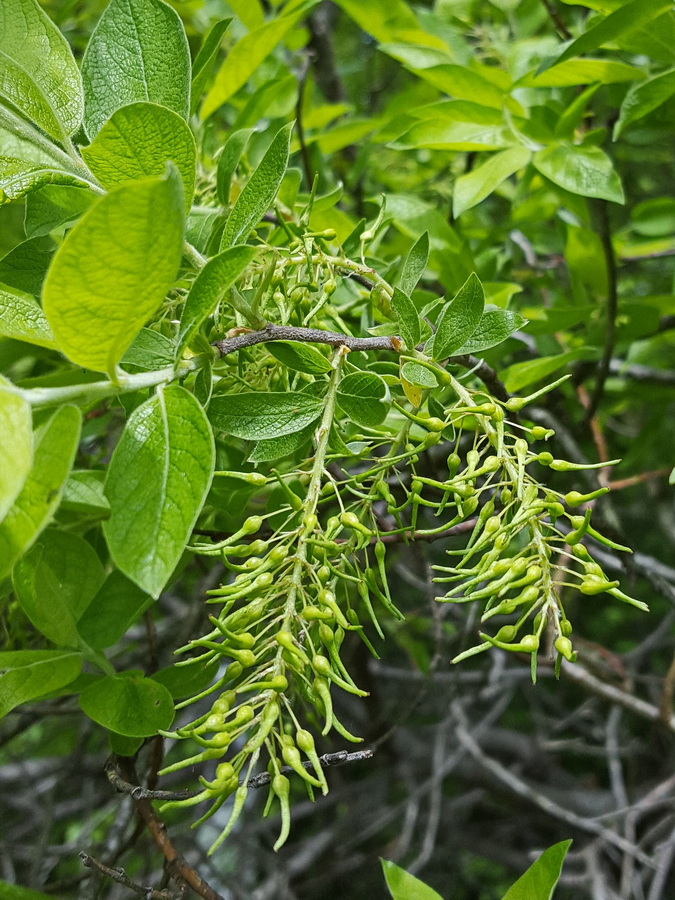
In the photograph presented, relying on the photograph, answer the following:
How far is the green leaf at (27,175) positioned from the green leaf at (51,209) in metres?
0.03

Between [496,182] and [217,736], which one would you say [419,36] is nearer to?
[496,182]

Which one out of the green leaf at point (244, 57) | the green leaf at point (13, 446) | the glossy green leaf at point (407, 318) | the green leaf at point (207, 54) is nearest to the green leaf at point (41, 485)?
the green leaf at point (13, 446)

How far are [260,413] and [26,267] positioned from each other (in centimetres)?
26

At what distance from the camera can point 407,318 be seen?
1.82 feet

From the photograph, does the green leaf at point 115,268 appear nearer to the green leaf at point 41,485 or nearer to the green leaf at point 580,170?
the green leaf at point 41,485

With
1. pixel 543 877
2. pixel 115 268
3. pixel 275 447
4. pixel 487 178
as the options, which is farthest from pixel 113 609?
pixel 487 178

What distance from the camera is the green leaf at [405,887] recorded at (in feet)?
2.27

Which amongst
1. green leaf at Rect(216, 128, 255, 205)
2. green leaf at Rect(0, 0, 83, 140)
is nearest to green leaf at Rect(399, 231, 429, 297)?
green leaf at Rect(216, 128, 255, 205)

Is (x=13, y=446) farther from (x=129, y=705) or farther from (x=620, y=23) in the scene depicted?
(x=620, y=23)

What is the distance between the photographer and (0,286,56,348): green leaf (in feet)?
1.64

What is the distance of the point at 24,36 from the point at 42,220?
13 centimetres

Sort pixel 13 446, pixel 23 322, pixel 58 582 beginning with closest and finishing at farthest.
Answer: pixel 13 446 → pixel 23 322 → pixel 58 582

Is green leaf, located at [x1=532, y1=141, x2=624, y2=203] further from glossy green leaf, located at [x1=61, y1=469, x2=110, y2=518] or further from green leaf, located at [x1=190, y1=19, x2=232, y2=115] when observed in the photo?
glossy green leaf, located at [x1=61, y1=469, x2=110, y2=518]

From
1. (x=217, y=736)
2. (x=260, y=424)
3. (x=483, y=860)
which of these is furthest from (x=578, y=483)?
(x=483, y=860)
